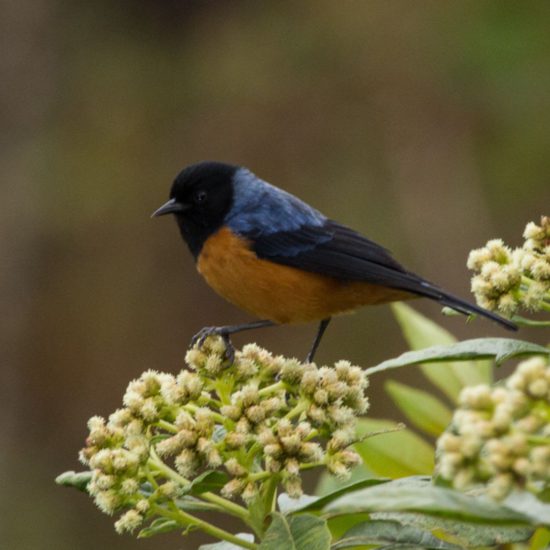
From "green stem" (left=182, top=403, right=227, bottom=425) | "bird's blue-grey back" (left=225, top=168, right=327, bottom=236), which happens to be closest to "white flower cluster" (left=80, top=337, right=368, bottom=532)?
"green stem" (left=182, top=403, right=227, bottom=425)

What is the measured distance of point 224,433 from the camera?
104 inches

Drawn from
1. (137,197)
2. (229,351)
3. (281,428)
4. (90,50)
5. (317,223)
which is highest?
(90,50)

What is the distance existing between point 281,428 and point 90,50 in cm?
1294

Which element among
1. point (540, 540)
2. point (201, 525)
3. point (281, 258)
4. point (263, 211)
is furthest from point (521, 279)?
point (263, 211)

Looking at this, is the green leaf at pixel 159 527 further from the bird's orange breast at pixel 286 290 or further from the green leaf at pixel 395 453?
the bird's orange breast at pixel 286 290

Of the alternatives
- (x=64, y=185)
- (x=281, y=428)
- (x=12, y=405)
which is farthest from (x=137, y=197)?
(x=281, y=428)

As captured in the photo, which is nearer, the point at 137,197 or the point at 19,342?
the point at 19,342

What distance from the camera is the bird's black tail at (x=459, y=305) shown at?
124 inches

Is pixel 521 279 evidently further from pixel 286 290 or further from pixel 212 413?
pixel 286 290

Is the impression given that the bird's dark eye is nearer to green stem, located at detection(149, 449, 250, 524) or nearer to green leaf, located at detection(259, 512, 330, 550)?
green stem, located at detection(149, 449, 250, 524)

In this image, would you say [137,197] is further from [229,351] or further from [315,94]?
[229,351]

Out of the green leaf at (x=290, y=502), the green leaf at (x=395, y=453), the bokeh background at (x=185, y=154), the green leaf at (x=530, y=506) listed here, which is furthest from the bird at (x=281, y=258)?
the bokeh background at (x=185, y=154)

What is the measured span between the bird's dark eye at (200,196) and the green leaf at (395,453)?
1.91 metres

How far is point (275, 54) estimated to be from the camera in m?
13.8
